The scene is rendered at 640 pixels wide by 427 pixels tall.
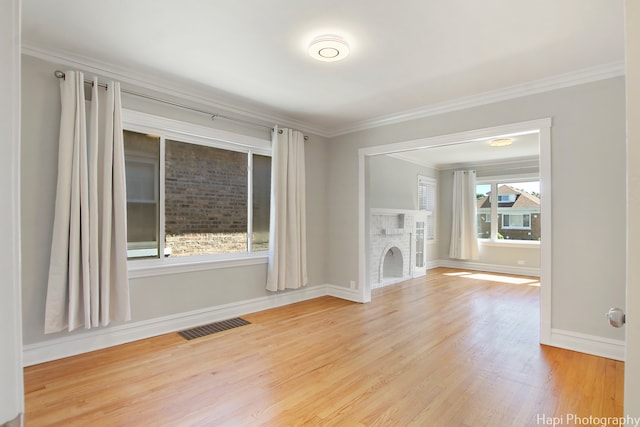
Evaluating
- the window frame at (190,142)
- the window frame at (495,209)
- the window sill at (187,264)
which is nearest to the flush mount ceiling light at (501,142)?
the window frame at (495,209)

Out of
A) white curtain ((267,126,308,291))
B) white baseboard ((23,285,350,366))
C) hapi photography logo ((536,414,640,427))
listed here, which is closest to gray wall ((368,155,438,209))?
white curtain ((267,126,308,291))

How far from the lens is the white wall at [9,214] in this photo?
532 mm

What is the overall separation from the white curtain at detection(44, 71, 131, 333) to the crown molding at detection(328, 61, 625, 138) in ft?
9.89

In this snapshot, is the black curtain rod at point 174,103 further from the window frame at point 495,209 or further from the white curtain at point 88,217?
the window frame at point 495,209

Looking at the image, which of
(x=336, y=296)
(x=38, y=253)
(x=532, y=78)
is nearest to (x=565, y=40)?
(x=532, y=78)

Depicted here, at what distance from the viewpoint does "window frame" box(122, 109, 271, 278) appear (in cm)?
317

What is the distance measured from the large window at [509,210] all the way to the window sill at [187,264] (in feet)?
18.4

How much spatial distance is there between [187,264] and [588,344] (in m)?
3.89

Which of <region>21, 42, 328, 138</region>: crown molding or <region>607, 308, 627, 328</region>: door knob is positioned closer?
<region>607, 308, 627, 328</region>: door knob

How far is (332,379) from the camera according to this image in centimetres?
242

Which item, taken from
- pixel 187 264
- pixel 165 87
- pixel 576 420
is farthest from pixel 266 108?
pixel 576 420

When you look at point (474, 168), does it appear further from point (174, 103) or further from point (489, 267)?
point (174, 103)

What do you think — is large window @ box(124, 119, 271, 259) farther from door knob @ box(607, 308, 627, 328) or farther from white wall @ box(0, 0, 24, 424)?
door knob @ box(607, 308, 627, 328)

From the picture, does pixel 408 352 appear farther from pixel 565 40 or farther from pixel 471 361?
pixel 565 40
